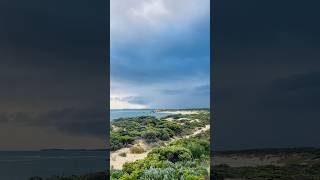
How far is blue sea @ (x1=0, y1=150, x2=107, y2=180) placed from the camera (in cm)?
719

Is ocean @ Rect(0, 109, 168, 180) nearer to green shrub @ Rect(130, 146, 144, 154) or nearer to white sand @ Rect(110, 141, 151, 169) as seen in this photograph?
white sand @ Rect(110, 141, 151, 169)

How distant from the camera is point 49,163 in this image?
7488 mm

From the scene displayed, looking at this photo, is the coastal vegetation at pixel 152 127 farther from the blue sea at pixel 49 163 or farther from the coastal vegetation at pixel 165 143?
the blue sea at pixel 49 163

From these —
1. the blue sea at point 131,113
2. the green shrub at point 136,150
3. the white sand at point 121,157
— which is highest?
the blue sea at point 131,113

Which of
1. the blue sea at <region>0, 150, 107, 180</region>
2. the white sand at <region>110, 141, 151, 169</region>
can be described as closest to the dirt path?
the white sand at <region>110, 141, 151, 169</region>

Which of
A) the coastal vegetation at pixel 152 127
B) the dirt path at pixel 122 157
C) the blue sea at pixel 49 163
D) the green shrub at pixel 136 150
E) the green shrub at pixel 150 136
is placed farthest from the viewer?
the green shrub at pixel 150 136

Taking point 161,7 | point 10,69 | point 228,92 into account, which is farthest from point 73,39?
point 161,7

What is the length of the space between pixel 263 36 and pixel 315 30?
752 mm

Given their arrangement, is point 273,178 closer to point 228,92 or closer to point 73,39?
point 228,92

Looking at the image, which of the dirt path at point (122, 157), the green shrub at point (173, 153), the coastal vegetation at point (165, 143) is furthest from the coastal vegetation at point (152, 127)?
the green shrub at point (173, 153)

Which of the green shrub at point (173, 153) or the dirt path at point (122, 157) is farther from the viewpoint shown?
the dirt path at point (122, 157)

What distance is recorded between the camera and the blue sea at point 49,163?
23.6 feet

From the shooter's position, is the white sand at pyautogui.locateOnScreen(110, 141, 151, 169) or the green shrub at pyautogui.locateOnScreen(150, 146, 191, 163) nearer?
the green shrub at pyautogui.locateOnScreen(150, 146, 191, 163)

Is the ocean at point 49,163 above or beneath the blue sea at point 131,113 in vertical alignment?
beneath
